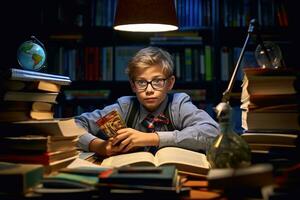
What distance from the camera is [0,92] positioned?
1.22 metres

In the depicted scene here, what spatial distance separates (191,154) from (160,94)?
1.75ft

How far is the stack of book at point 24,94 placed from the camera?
1.22m

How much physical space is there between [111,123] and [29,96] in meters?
0.31

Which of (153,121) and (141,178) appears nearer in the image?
(141,178)

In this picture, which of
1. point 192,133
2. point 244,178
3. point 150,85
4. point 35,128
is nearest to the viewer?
point 244,178

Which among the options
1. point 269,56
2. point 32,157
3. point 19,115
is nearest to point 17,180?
point 32,157

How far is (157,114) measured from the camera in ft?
6.35

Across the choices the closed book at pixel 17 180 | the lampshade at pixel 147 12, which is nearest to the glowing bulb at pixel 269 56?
the lampshade at pixel 147 12

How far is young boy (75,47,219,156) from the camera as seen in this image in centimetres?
159

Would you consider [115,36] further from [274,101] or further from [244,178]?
[244,178]

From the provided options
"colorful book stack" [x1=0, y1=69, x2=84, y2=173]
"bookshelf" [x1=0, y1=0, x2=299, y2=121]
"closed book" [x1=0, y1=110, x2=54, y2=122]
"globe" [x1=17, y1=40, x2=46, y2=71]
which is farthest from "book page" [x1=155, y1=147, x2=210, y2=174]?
"bookshelf" [x1=0, y1=0, x2=299, y2=121]

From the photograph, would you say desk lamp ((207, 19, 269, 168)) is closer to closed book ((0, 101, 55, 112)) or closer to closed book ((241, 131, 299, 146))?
closed book ((241, 131, 299, 146))

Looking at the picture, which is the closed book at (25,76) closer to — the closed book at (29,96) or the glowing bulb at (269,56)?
the closed book at (29,96)

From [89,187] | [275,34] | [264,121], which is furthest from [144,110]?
[275,34]
